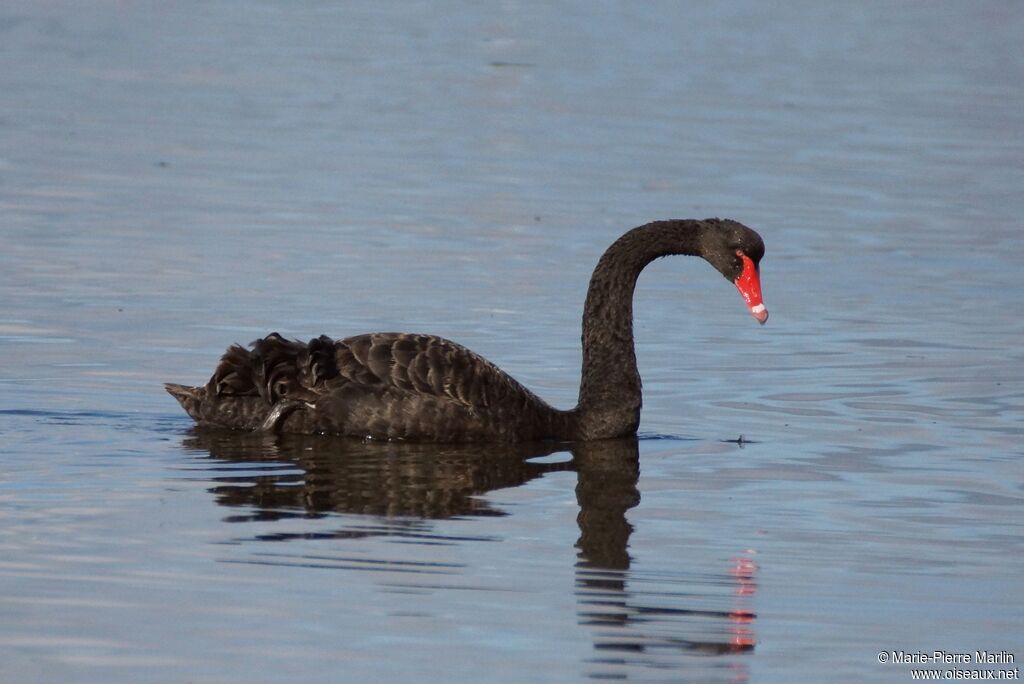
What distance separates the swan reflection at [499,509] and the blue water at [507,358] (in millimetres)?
25

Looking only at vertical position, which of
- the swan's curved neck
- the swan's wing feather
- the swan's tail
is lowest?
the swan's tail

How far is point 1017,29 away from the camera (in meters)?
32.8

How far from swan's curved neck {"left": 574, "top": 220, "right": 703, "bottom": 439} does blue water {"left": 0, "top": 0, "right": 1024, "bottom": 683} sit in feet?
1.18

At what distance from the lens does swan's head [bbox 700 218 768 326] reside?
1012 centimetres

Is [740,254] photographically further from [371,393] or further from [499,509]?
[499,509]

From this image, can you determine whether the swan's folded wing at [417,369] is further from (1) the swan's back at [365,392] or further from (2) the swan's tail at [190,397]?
(2) the swan's tail at [190,397]

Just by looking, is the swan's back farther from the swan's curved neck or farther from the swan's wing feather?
the swan's curved neck

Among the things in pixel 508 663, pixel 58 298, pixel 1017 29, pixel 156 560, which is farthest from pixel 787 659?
pixel 1017 29

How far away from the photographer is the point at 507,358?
1159 centimetres

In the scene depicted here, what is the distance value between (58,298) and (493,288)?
2.87m

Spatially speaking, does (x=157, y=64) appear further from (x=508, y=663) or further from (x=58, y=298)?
(x=508, y=663)

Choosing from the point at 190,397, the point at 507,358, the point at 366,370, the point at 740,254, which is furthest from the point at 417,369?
the point at 507,358

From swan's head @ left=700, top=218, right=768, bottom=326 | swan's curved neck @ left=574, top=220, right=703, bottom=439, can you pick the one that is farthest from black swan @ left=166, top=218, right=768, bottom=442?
Result: swan's head @ left=700, top=218, right=768, bottom=326

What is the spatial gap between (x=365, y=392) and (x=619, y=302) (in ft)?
5.23
